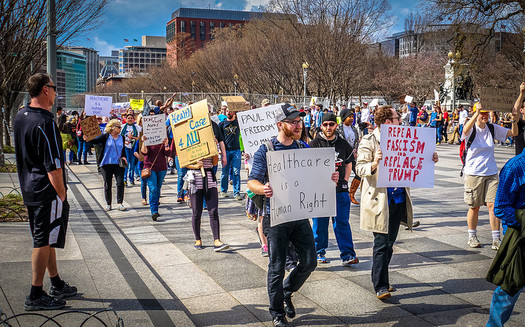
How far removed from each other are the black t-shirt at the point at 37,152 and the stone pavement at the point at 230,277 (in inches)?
44.0

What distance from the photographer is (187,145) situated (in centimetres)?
809

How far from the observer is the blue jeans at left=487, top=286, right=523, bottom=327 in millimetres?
4328

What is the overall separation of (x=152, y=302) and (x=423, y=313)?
264cm

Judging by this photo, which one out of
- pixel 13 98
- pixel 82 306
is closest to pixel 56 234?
pixel 82 306

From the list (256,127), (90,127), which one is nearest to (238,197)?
(90,127)

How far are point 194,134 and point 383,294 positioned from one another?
366 cm

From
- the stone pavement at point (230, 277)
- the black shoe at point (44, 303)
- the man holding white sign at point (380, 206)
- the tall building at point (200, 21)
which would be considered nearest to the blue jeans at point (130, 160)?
the stone pavement at point (230, 277)

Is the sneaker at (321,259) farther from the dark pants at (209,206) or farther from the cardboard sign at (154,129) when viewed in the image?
the cardboard sign at (154,129)

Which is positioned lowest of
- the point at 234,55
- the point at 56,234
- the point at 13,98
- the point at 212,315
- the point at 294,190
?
the point at 212,315

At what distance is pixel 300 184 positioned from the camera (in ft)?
16.8

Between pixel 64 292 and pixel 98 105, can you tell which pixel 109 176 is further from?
pixel 98 105

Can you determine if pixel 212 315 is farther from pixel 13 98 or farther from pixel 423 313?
pixel 13 98

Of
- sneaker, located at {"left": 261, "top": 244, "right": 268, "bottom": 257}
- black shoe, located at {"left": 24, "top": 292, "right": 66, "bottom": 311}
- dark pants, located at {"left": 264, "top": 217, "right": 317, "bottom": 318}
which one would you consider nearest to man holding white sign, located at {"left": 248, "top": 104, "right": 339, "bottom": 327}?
dark pants, located at {"left": 264, "top": 217, "right": 317, "bottom": 318}

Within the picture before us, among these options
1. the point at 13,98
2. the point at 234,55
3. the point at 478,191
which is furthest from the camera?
the point at 234,55
